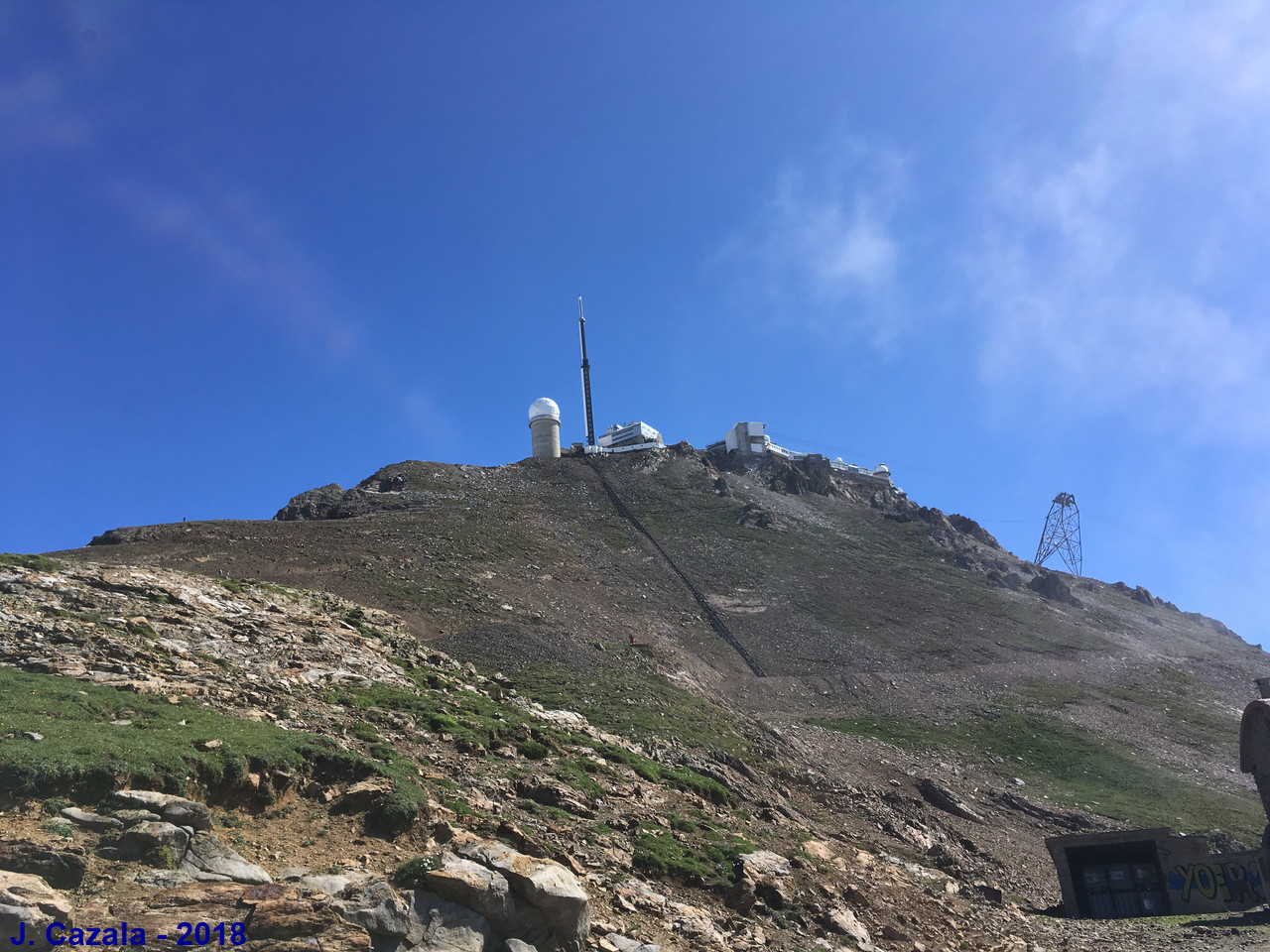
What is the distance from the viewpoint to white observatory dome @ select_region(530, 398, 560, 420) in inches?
4161

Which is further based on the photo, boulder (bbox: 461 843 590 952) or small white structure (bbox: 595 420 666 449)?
small white structure (bbox: 595 420 666 449)

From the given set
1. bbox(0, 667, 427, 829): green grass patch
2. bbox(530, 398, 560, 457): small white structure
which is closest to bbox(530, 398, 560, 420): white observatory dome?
bbox(530, 398, 560, 457): small white structure

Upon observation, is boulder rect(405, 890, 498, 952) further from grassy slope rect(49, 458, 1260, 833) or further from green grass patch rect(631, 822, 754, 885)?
grassy slope rect(49, 458, 1260, 833)

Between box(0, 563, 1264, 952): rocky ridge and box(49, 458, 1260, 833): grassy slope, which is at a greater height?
box(49, 458, 1260, 833): grassy slope

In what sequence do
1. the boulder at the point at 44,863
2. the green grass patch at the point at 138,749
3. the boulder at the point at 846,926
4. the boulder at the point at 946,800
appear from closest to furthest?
Answer: the boulder at the point at 44,863
the green grass patch at the point at 138,749
the boulder at the point at 846,926
the boulder at the point at 946,800

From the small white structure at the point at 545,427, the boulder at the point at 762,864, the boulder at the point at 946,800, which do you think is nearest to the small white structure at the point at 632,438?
the small white structure at the point at 545,427

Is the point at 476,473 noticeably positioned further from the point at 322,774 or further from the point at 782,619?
the point at 322,774

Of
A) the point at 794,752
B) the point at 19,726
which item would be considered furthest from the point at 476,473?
the point at 19,726

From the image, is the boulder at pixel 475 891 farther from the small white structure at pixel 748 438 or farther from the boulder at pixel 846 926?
the small white structure at pixel 748 438

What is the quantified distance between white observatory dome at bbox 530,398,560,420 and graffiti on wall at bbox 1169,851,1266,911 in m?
84.1

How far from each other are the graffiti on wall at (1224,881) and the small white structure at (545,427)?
81.6 m

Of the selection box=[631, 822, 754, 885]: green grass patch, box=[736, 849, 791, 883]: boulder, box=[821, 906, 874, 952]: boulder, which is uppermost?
box=[631, 822, 754, 885]: green grass patch

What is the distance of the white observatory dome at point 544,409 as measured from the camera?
106 metres

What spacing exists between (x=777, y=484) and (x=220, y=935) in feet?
325
